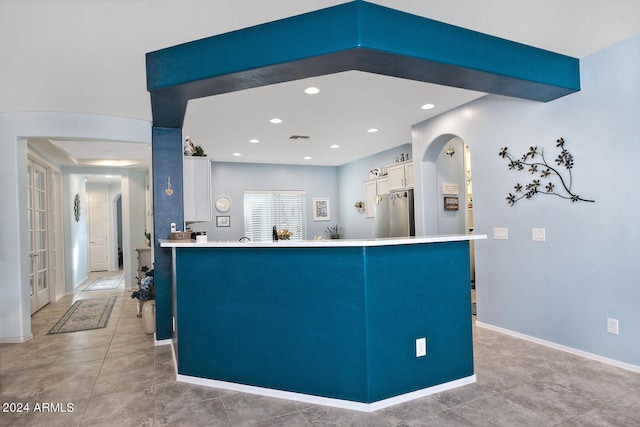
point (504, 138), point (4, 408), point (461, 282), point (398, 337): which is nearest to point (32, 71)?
point (4, 408)

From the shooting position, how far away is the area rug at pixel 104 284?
305 inches

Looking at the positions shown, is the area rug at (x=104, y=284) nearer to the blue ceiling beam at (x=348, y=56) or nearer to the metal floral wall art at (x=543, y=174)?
the blue ceiling beam at (x=348, y=56)

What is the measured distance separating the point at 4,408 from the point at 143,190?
5657 millimetres

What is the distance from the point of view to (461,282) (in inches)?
115

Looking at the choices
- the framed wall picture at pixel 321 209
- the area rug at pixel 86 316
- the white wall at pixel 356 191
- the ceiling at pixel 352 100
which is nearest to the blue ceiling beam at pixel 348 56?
the ceiling at pixel 352 100

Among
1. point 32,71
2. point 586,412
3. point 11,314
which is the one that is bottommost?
point 586,412

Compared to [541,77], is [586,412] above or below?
below

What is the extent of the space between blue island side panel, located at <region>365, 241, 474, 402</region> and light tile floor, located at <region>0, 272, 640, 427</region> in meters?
→ 0.18

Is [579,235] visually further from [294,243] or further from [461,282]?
[294,243]

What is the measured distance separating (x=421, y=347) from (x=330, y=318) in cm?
70

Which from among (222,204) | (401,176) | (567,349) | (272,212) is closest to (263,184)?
(272,212)

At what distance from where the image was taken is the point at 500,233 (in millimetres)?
4164

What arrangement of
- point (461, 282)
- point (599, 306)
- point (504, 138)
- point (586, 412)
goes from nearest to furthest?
1. point (586, 412)
2. point (461, 282)
3. point (599, 306)
4. point (504, 138)

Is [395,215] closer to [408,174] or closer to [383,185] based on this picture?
[408,174]
